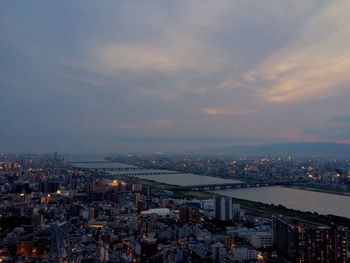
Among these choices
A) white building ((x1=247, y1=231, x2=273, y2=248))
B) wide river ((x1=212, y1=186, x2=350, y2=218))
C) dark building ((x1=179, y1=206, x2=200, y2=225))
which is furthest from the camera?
wide river ((x1=212, y1=186, x2=350, y2=218))

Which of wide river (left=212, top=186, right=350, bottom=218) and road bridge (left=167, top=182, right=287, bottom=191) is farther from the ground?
road bridge (left=167, top=182, right=287, bottom=191)

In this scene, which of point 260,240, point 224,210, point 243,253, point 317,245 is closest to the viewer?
point 317,245

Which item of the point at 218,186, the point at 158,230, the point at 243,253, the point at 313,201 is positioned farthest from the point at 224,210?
the point at 218,186

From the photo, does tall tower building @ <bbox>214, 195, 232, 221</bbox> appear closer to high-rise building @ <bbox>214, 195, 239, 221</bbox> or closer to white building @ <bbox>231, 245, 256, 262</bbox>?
high-rise building @ <bbox>214, 195, 239, 221</bbox>

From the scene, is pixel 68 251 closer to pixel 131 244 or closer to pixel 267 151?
pixel 131 244

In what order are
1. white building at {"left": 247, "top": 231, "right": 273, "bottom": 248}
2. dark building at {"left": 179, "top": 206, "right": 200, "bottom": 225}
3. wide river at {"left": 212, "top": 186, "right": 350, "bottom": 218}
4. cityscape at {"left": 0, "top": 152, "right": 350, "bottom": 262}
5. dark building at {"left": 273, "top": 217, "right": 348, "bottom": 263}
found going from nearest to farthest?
dark building at {"left": 273, "top": 217, "right": 348, "bottom": 263}
cityscape at {"left": 0, "top": 152, "right": 350, "bottom": 262}
white building at {"left": 247, "top": 231, "right": 273, "bottom": 248}
dark building at {"left": 179, "top": 206, "right": 200, "bottom": 225}
wide river at {"left": 212, "top": 186, "right": 350, "bottom": 218}

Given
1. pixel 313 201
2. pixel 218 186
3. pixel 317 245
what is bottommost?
pixel 313 201

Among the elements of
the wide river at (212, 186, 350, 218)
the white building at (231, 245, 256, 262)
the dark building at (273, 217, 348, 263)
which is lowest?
the wide river at (212, 186, 350, 218)

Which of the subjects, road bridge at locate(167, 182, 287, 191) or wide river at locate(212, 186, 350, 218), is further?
road bridge at locate(167, 182, 287, 191)


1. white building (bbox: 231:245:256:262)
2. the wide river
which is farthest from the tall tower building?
white building (bbox: 231:245:256:262)

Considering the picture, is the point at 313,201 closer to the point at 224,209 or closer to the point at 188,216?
the point at 224,209

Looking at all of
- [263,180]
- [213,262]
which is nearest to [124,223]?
[213,262]
